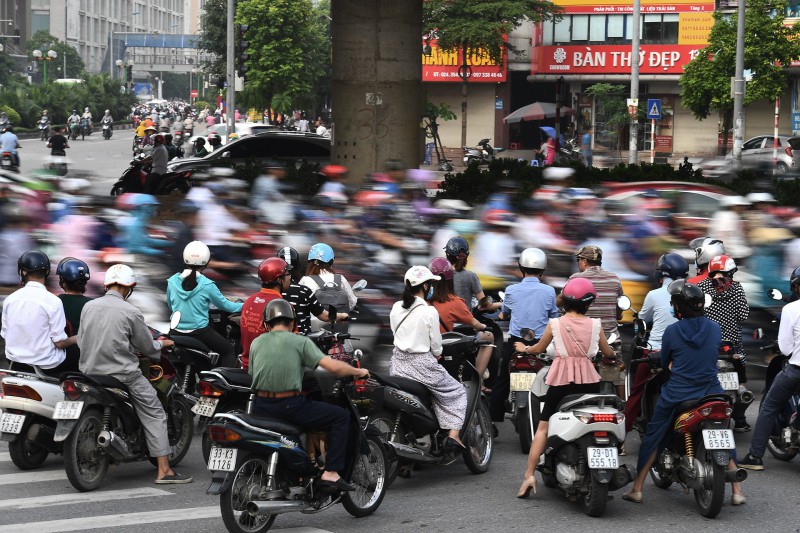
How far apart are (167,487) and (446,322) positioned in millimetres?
2578

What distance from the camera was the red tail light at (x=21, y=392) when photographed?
8812 mm

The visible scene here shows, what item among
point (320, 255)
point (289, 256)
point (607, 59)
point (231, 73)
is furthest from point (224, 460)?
point (607, 59)

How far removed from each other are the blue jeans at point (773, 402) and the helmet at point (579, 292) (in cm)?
178

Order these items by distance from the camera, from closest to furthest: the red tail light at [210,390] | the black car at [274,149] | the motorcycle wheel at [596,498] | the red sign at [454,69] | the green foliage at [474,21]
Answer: the motorcycle wheel at [596,498], the red tail light at [210,390], the black car at [274,149], the green foliage at [474,21], the red sign at [454,69]

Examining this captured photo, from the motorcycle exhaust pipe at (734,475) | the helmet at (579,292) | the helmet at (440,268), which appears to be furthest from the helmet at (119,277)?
the motorcycle exhaust pipe at (734,475)

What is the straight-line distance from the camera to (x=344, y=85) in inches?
933

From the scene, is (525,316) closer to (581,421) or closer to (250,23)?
A: (581,421)

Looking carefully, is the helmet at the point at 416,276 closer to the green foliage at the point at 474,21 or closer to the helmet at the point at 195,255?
the helmet at the point at 195,255

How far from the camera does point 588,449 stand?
7914 millimetres

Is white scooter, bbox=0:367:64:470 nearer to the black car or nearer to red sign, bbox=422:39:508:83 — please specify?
the black car

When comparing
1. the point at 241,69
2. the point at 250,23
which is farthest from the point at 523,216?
the point at 250,23

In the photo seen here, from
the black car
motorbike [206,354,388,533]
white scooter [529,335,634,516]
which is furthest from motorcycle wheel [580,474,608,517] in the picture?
the black car

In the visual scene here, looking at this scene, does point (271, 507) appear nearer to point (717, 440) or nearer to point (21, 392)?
point (21, 392)

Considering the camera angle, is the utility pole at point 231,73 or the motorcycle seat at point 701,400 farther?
the utility pole at point 231,73
